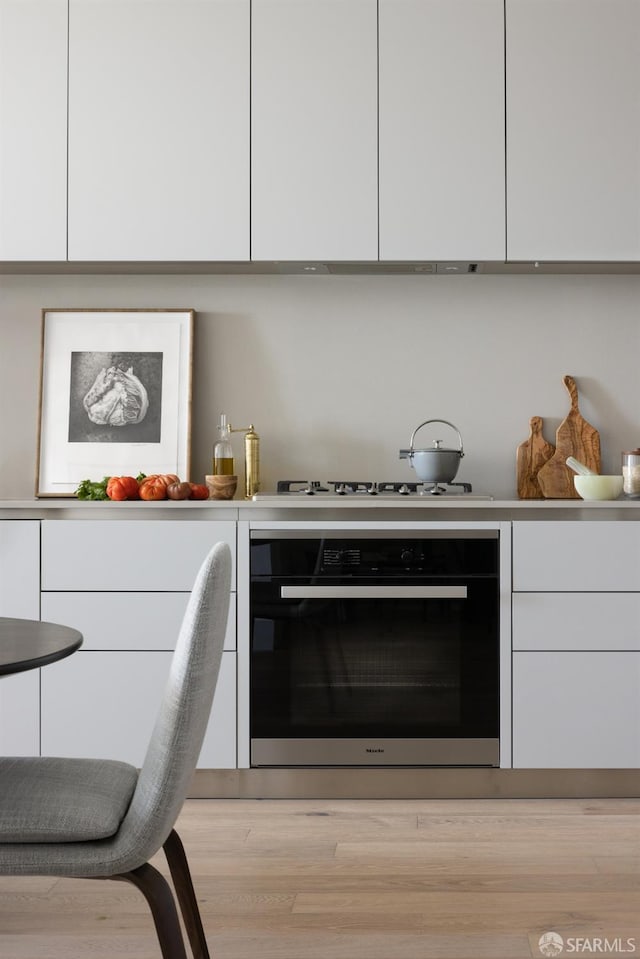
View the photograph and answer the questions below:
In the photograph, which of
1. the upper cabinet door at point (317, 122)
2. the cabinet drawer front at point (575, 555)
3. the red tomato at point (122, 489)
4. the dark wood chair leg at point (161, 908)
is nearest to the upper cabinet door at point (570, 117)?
the upper cabinet door at point (317, 122)

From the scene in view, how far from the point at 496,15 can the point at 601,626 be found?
6.80ft

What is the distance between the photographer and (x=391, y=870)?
2.40m

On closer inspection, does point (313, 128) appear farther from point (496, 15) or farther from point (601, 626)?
point (601, 626)

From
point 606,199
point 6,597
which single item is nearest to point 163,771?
point 6,597

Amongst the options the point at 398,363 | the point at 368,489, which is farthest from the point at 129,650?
the point at 398,363

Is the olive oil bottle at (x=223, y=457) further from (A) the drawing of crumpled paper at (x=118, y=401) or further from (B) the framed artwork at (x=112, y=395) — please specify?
(A) the drawing of crumpled paper at (x=118, y=401)

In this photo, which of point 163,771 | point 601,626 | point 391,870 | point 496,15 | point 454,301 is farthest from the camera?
point 454,301

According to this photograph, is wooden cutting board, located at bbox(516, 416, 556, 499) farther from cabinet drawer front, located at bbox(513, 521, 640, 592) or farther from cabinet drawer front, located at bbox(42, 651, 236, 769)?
cabinet drawer front, located at bbox(42, 651, 236, 769)

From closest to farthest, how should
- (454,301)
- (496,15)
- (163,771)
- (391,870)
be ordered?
(163,771)
(391,870)
(496,15)
(454,301)

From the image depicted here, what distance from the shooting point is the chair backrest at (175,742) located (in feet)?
4.69

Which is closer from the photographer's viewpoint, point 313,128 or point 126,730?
point 126,730

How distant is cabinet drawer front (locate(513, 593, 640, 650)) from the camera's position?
9.61ft

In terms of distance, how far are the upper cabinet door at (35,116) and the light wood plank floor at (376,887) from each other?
2.06 meters

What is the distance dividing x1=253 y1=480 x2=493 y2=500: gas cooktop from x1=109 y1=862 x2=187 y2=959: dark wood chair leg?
1.68 m
